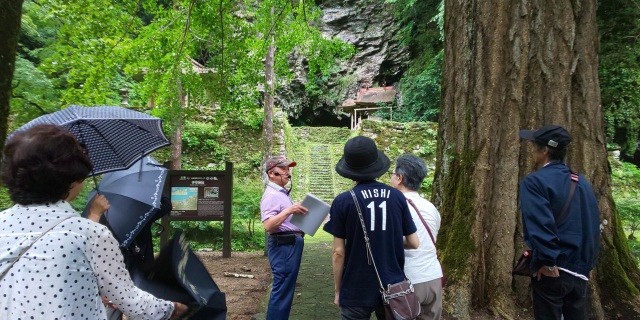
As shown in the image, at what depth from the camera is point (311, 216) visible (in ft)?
12.0

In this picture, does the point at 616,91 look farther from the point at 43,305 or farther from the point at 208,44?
the point at 43,305

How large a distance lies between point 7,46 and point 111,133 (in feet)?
2.21

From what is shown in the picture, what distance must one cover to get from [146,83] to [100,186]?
6.57m

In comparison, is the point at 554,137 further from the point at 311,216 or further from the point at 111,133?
the point at 111,133

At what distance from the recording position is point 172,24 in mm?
8820

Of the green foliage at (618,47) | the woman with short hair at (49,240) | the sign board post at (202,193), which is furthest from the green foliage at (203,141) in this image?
the woman with short hair at (49,240)

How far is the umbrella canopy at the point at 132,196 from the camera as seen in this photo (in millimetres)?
2600

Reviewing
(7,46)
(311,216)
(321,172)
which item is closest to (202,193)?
(311,216)

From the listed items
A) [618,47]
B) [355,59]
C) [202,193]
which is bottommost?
[202,193]

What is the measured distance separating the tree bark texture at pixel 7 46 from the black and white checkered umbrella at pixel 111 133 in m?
0.18

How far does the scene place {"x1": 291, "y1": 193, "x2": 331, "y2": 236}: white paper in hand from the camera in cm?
362

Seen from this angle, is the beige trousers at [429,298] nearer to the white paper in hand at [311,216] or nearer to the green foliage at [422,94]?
the white paper in hand at [311,216]

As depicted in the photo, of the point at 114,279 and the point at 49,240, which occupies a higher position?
the point at 49,240

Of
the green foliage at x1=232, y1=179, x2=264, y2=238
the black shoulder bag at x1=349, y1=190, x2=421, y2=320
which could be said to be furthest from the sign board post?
the black shoulder bag at x1=349, y1=190, x2=421, y2=320
